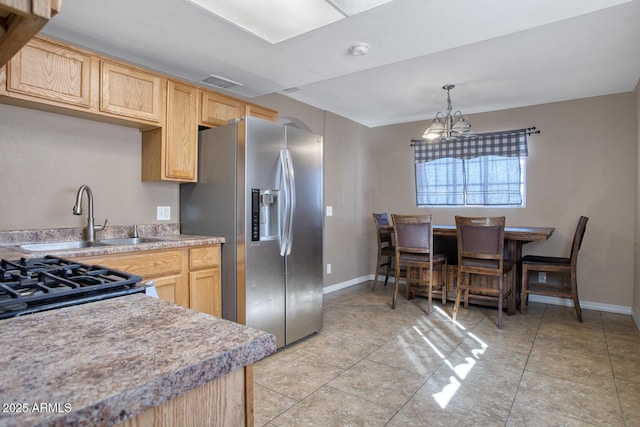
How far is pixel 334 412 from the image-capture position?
1.99 metres

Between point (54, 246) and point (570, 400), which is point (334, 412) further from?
point (54, 246)

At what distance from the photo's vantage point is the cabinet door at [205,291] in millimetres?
2561

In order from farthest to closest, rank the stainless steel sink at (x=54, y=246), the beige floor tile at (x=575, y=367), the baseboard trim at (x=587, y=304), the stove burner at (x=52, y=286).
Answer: the baseboard trim at (x=587, y=304) < the beige floor tile at (x=575, y=367) < the stainless steel sink at (x=54, y=246) < the stove burner at (x=52, y=286)

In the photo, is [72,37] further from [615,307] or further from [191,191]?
[615,307]

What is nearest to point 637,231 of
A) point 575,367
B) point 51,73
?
point 575,367

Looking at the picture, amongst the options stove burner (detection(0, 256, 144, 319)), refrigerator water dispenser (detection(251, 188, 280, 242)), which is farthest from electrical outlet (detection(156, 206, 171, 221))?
stove burner (detection(0, 256, 144, 319))

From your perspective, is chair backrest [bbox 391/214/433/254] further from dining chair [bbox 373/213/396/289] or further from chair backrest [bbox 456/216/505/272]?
dining chair [bbox 373/213/396/289]

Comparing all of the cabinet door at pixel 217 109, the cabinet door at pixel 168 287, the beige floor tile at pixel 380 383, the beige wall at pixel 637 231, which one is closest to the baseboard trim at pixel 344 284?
the beige floor tile at pixel 380 383

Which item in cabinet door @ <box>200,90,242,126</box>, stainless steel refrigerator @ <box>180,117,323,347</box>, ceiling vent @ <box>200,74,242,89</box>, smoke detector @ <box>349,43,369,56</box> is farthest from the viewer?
ceiling vent @ <box>200,74,242,89</box>

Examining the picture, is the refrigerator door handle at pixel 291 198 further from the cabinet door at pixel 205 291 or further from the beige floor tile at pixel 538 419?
the beige floor tile at pixel 538 419

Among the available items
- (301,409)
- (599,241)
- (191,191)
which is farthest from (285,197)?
(599,241)

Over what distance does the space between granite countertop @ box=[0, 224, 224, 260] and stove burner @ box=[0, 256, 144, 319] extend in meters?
0.64

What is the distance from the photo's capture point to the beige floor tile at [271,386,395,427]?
1898 millimetres

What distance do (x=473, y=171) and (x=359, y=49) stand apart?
9.53ft
